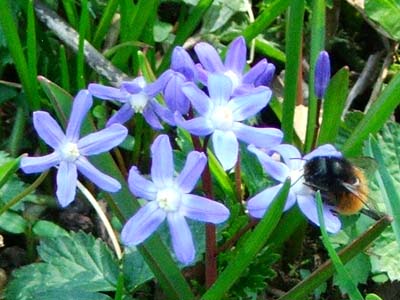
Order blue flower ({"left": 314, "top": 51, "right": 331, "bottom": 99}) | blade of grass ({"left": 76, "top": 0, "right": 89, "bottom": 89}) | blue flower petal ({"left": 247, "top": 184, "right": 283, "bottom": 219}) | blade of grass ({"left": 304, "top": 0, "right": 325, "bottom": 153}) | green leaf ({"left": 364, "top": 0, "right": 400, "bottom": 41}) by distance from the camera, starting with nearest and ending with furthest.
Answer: blue flower petal ({"left": 247, "top": 184, "right": 283, "bottom": 219})
blue flower ({"left": 314, "top": 51, "right": 331, "bottom": 99})
blade of grass ({"left": 304, "top": 0, "right": 325, "bottom": 153})
blade of grass ({"left": 76, "top": 0, "right": 89, "bottom": 89})
green leaf ({"left": 364, "top": 0, "right": 400, "bottom": 41})

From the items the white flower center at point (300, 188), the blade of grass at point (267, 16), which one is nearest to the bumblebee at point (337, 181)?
the white flower center at point (300, 188)

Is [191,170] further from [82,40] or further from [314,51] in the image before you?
[82,40]

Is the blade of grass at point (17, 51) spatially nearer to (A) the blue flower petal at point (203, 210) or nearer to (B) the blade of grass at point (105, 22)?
(B) the blade of grass at point (105, 22)

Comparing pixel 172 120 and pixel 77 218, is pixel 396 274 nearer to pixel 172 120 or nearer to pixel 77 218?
pixel 172 120

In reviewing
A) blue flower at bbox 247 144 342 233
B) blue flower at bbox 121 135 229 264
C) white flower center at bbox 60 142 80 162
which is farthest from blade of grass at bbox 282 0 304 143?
white flower center at bbox 60 142 80 162

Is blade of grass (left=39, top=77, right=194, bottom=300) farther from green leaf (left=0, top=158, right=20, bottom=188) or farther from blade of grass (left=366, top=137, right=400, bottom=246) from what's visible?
blade of grass (left=366, top=137, right=400, bottom=246)
